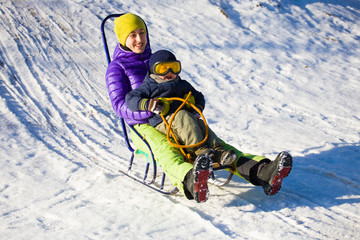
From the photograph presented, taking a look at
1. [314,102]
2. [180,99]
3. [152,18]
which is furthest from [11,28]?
[314,102]

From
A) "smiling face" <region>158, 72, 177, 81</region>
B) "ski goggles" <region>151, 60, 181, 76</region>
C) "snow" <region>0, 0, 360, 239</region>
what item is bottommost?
"snow" <region>0, 0, 360, 239</region>

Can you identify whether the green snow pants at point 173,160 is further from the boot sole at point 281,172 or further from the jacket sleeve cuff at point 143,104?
the jacket sleeve cuff at point 143,104

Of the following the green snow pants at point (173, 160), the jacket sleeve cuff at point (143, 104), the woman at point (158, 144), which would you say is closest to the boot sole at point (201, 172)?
the woman at point (158, 144)

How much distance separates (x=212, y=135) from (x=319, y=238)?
1.12 meters

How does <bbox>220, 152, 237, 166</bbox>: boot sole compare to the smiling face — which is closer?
<bbox>220, 152, 237, 166</bbox>: boot sole

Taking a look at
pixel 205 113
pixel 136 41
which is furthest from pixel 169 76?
pixel 205 113

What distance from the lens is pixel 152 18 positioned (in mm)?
7457

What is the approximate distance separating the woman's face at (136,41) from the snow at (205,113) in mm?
1179

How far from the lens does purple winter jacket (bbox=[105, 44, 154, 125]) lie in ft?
11.1

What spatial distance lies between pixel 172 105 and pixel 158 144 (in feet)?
1.20

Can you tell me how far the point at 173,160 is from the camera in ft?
9.30

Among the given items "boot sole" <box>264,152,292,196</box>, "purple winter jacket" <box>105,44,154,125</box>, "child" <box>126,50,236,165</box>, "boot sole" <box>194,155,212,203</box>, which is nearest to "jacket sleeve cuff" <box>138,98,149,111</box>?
"child" <box>126,50,236,165</box>

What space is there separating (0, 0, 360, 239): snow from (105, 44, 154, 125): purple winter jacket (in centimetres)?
63

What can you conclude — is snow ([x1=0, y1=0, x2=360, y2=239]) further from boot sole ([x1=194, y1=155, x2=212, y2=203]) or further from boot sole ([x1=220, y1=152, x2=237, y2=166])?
boot sole ([x1=220, y1=152, x2=237, y2=166])
